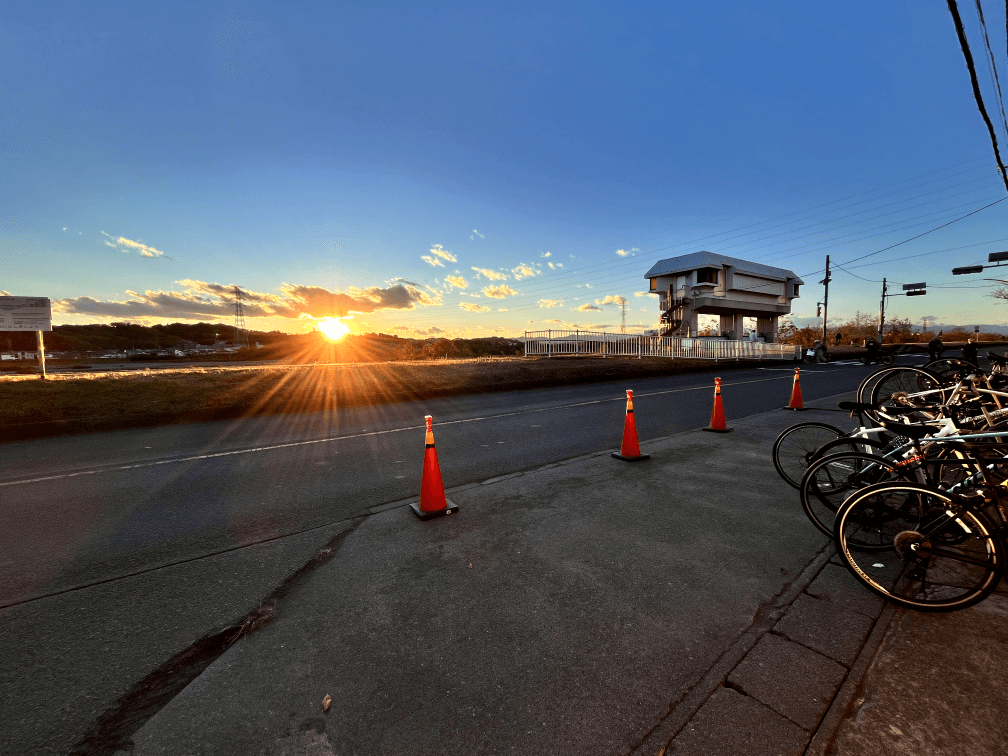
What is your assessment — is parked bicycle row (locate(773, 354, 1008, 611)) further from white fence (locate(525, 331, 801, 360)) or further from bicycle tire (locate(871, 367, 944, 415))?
white fence (locate(525, 331, 801, 360))

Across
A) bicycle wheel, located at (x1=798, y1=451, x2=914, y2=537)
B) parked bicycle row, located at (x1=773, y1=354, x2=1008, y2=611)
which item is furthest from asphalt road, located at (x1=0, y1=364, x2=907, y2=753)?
parked bicycle row, located at (x1=773, y1=354, x2=1008, y2=611)

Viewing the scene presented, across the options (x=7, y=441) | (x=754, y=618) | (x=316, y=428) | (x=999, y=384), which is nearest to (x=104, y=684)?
(x=754, y=618)

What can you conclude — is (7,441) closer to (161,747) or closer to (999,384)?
(161,747)

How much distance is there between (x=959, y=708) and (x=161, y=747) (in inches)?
136

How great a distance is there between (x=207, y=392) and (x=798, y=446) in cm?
1258

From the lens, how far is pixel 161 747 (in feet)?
6.02

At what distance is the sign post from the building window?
40604 mm

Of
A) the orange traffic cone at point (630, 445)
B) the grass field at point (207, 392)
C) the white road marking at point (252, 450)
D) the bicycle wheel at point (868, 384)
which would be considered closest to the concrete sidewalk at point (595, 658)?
the orange traffic cone at point (630, 445)

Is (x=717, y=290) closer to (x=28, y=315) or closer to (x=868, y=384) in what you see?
(x=868, y=384)

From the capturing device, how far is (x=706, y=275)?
38.7 metres

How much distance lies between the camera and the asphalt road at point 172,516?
7.81ft

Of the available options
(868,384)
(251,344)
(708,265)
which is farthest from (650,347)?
(251,344)

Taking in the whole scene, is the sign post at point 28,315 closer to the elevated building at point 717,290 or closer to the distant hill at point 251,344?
the distant hill at point 251,344

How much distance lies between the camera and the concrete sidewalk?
1.85 m
